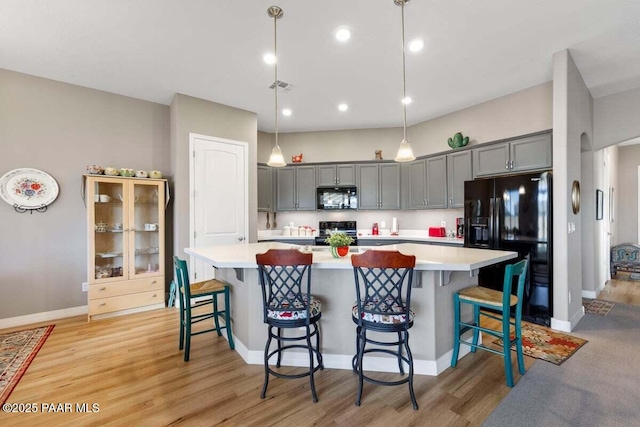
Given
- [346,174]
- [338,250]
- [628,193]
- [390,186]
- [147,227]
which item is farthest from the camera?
[628,193]

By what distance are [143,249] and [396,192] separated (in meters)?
4.16

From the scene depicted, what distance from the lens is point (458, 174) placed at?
4461mm

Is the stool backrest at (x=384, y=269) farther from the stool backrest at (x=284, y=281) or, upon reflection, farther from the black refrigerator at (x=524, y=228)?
the black refrigerator at (x=524, y=228)

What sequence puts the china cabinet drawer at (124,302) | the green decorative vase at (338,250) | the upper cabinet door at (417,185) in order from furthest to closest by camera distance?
the upper cabinet door at (417,185) → the china cabinet drawer at (124,302) → the green decorative vase at (338,250)

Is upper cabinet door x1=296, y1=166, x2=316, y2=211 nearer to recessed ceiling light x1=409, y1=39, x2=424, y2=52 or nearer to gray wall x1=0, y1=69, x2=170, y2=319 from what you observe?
gray wall x1=0, y1=69, x2=170, y2=319

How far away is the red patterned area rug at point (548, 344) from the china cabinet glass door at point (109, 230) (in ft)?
14.7

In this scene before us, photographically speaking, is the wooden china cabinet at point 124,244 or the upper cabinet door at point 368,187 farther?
the upper cabinet door at point 368,187

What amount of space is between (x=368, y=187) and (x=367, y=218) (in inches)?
26.2

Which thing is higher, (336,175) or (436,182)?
(336,175)

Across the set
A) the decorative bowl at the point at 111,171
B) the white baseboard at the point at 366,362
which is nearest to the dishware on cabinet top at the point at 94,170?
the decorative bowl at the point at 111,171

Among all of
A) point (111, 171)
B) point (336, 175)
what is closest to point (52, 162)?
point (111, 171)

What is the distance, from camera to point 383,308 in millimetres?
1961

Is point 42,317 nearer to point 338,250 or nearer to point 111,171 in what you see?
point 111,171

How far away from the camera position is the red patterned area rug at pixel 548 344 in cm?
255
